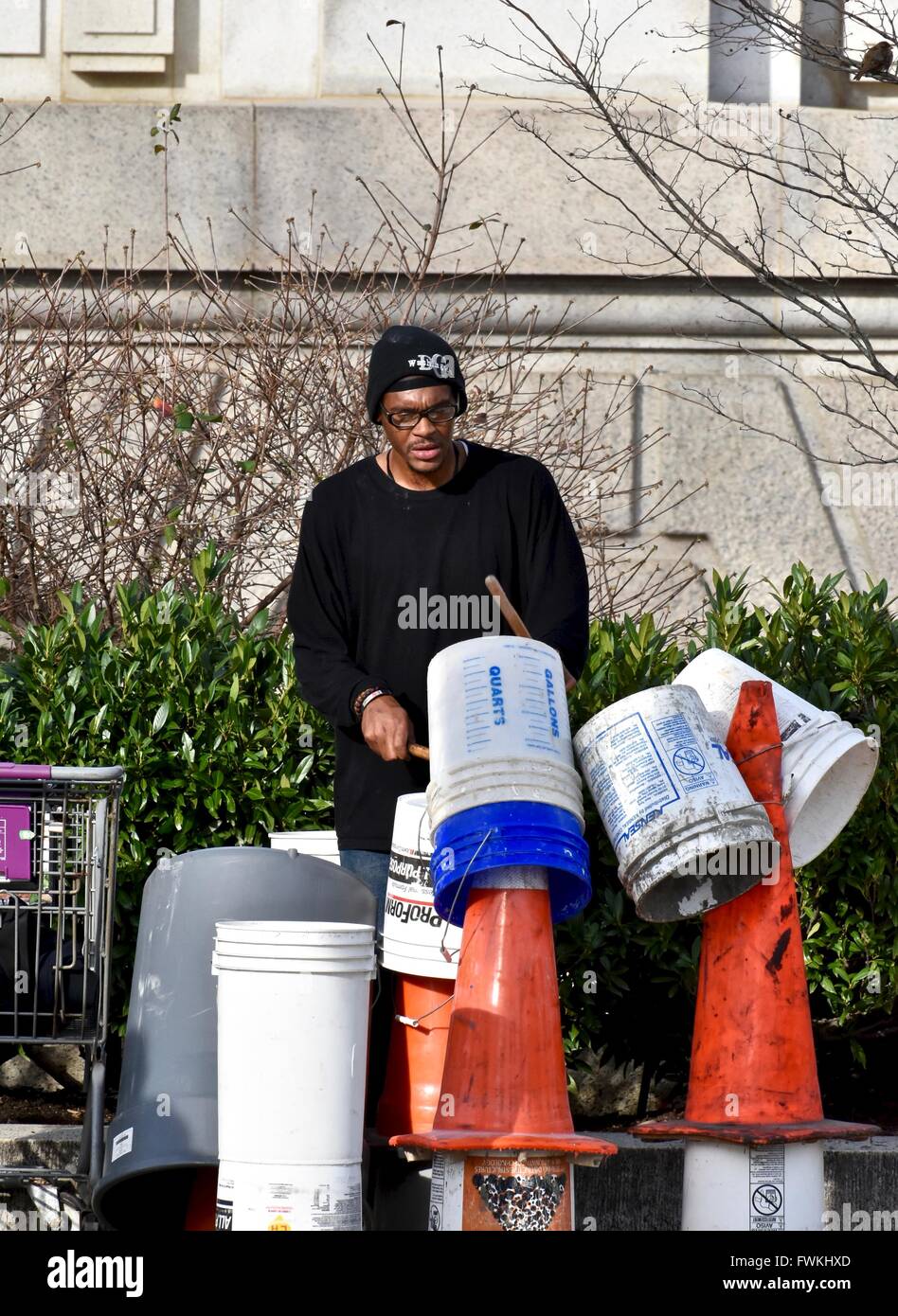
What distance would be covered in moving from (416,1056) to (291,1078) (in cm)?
65

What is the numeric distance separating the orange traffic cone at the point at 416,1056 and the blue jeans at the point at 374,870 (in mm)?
230

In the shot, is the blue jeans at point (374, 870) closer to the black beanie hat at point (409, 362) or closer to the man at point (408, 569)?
the man at point (408, 569)

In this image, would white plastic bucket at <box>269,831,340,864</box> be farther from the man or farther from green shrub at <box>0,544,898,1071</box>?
the man

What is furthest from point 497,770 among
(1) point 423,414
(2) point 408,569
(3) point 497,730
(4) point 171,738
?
(4) point 171,738

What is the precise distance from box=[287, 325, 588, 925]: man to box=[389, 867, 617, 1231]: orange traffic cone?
2.06 feet

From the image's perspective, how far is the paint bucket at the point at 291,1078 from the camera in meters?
3.71

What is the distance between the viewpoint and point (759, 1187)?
12.6 feet

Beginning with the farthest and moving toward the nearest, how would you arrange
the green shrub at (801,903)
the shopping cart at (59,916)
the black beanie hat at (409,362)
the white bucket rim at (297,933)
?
the green shrub at (801,903) → the shopping cart at (59,916) → the black beanie hat at (409,362) → the white bucket rim at (297,933)

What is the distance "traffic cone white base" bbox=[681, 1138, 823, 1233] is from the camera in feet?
12.6

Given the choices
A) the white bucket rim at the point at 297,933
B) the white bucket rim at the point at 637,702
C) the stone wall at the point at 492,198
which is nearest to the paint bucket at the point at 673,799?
the white bucket rim at the point at 637,702

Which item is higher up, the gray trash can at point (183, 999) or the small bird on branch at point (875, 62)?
the small bird on branch at point (875, 62)

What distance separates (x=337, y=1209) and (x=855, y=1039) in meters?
2.21

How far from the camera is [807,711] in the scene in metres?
4.15
